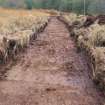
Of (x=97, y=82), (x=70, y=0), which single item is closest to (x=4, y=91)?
(x=97, y=82)

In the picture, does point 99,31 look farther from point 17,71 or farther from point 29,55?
point 17,71

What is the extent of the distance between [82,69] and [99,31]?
10.0 feet

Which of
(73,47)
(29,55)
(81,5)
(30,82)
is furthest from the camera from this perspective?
(81,5)

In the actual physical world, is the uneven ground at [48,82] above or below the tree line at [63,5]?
above

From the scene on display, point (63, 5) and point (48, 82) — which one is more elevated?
point (48, 82)

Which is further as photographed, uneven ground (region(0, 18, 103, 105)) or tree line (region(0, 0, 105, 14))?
tree line (region(0, 0, 105, 14))

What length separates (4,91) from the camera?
7020 millimetres

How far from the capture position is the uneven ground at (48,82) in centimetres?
646

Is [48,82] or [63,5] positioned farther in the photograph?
[63,5]

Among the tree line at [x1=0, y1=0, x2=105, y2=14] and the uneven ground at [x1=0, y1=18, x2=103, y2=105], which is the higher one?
the uneven ground at [x1=0, y1=18, x2=103, y2=105]

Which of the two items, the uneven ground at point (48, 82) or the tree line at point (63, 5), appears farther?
the tree line at point (63, 5)

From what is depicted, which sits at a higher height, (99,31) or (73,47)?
(99,31)

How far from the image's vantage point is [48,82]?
784 centimetres

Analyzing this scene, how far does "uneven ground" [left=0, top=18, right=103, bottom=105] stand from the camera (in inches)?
254
